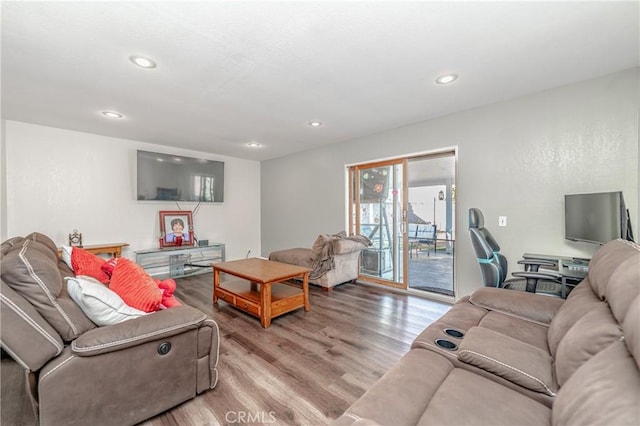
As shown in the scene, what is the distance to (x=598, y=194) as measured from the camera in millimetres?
2311

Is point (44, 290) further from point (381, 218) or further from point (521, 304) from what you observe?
point (381, 218)

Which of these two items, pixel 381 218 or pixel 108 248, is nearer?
pixel 108 248

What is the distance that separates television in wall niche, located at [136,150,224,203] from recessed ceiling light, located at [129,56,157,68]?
2.70m

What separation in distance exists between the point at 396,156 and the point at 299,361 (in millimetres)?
3036

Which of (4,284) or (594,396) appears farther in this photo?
(4,284)

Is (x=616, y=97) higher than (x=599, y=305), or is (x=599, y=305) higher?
(x=616, y=97)

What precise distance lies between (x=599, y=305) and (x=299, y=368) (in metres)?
1.82

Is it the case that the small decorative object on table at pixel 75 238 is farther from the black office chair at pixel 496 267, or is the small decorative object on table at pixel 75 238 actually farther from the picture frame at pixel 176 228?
the black office chair at pixel 496 267

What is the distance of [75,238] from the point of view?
4039 millimetres

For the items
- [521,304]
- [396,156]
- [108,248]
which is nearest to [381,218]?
[396,156]

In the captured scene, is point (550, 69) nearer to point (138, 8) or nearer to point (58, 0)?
point (138, 8)

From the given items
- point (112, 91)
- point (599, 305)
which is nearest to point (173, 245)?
point (112, 91)

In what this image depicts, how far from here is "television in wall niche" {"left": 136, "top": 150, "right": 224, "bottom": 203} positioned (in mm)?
4523

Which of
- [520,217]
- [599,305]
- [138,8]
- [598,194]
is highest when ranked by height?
[138,8]
